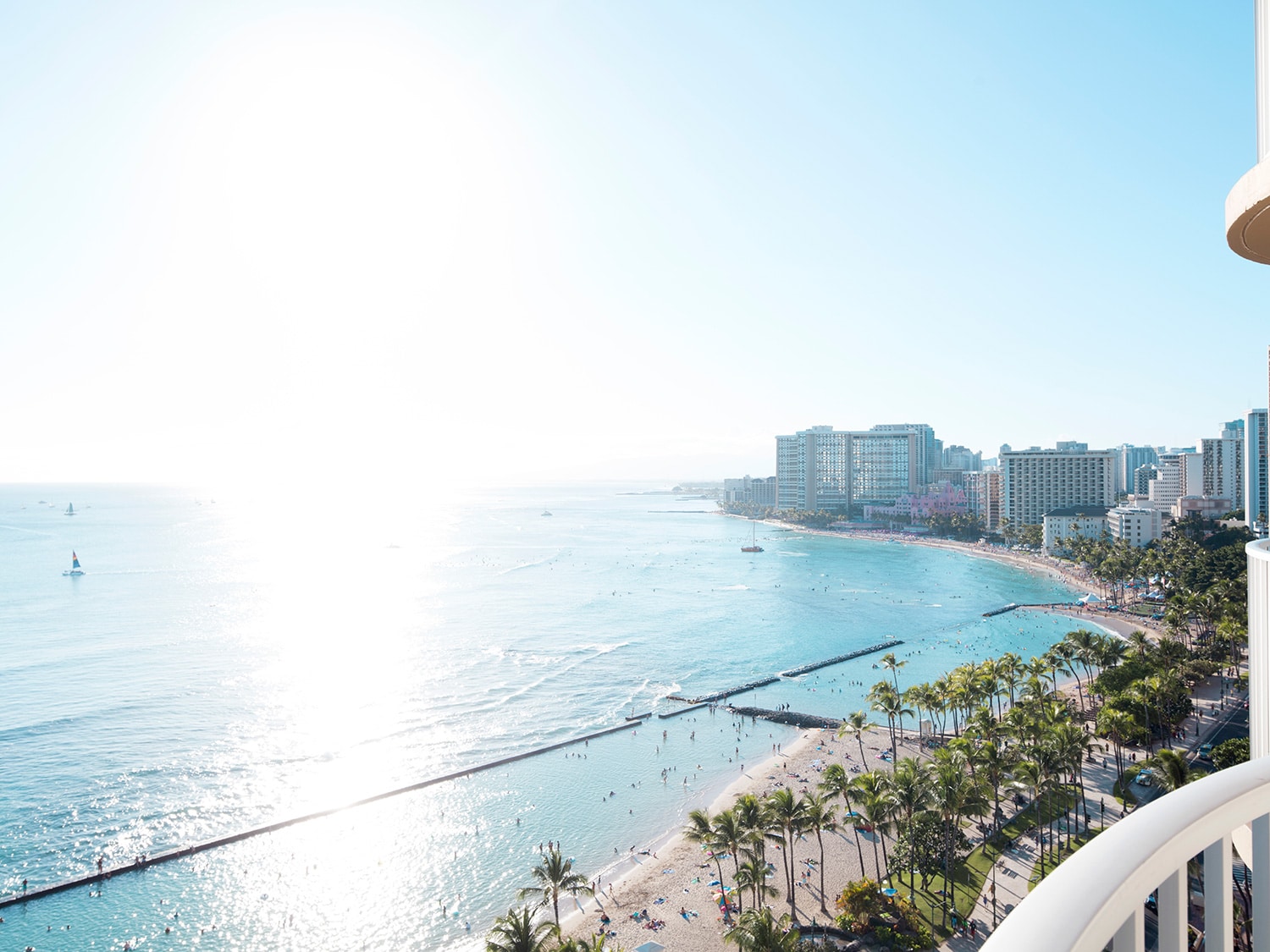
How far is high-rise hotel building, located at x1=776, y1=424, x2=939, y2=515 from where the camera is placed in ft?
542

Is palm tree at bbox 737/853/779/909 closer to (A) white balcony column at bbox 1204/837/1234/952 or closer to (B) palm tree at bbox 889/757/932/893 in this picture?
Result: (B) palm tree at bbox 889/757/932/893

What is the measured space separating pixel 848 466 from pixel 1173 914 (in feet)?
570

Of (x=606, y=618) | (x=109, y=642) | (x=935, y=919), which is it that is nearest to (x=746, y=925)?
(x=935, y=919)

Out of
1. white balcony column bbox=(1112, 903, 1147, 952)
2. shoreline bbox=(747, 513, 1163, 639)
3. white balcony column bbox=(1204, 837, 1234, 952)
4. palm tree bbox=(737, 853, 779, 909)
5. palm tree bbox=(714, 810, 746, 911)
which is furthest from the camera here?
shoreline bbox=(747, 513, 1163, 639)

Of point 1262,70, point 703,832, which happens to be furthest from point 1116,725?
point 1262,70

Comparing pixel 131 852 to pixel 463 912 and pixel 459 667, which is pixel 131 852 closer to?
pixel 463 912

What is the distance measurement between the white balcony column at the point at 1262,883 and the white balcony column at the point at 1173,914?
0.51 meters

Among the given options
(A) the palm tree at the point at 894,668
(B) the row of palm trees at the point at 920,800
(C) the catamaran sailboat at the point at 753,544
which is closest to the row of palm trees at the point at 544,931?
(B) the row of palm trees at the point at 920,800

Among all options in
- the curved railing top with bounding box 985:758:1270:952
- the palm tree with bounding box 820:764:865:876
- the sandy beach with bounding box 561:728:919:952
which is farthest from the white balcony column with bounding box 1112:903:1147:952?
the palm tree with bounding box 820:764:865:876

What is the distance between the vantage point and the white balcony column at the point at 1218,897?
7.29ft

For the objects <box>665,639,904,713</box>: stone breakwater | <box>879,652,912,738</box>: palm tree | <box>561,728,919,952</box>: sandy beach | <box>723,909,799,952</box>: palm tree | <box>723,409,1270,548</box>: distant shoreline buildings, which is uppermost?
<box>723,409,1270,548</box>: distant shoreline buildings

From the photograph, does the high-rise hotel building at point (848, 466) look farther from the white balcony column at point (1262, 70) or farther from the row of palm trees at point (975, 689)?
the white balcony column at point (1262, 70)

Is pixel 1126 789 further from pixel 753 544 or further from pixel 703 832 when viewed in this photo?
pixel 753 544

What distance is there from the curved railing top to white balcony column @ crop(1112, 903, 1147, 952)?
0.03m
